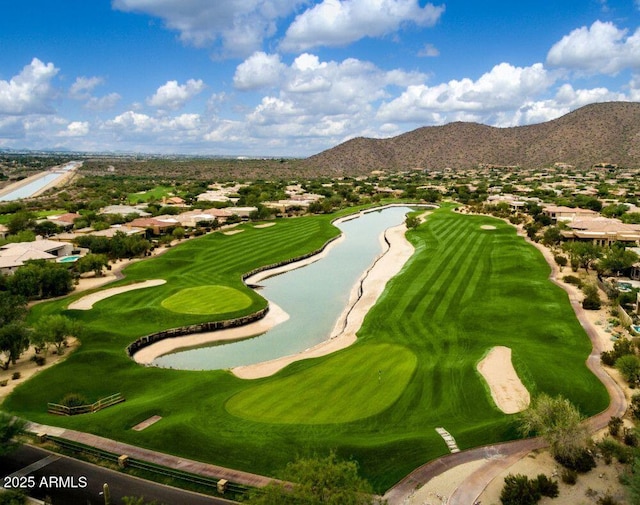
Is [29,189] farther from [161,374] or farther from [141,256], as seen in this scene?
[161,374]

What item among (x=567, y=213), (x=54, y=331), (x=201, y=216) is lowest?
(x=54, y=331)

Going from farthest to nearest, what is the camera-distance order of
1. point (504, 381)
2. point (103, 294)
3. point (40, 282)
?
point (103, 294), point (40, 282), point (504, 381)

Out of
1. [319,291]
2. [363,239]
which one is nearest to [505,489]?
[319,291]

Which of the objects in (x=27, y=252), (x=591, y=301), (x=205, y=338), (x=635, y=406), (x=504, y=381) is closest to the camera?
(x=635, y=406)

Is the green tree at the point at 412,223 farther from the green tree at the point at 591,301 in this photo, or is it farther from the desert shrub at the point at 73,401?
the desert shrub at the point at 73,401

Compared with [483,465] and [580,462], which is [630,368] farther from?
[483,465]

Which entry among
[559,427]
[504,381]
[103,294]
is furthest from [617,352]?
[103,294]
